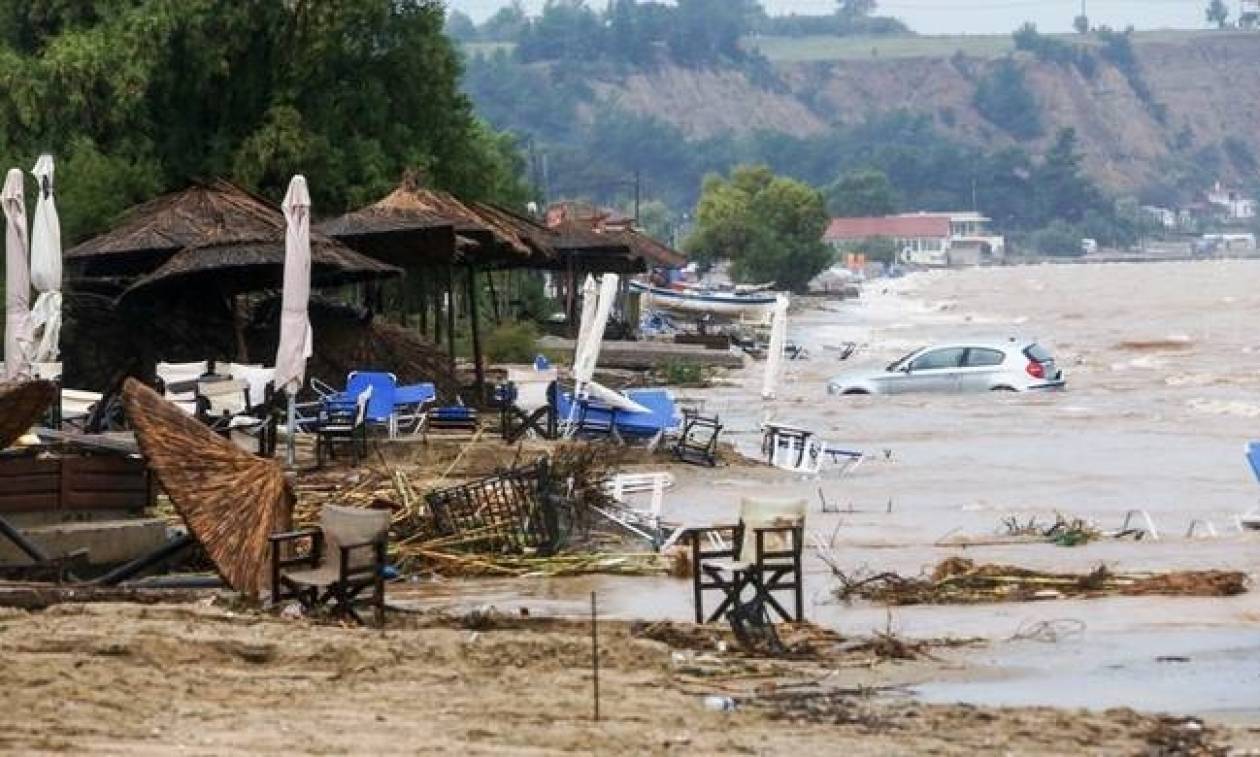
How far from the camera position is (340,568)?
12.3m

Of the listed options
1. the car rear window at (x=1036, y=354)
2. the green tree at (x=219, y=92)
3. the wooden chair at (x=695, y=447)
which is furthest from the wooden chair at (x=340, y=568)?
the car rear window at (x=1036, y=354)

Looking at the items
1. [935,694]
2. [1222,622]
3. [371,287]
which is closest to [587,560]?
[1222,622]

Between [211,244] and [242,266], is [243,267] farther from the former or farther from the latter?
[211,244]

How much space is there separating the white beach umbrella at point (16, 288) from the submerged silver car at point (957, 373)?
19.0 m

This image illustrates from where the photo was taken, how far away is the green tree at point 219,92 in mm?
30844

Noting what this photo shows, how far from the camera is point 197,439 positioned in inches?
520

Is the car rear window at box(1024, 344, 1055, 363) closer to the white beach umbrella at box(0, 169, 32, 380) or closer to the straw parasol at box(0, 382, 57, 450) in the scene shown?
the white beach umbrella at box(0, 169, 32, 380)

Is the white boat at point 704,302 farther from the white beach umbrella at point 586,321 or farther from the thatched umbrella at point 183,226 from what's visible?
the thatched umbrella at point 183,226

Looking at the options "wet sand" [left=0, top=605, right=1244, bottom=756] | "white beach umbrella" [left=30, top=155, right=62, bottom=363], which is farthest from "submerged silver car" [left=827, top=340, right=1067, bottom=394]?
"wet sand" [left=0, top=605, right=1244, bottom=756]

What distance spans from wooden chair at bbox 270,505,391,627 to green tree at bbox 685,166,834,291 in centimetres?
9133

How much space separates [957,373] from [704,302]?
24.8 metres

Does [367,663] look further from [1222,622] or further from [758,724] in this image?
[1222,622]

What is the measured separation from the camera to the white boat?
59.1 metres

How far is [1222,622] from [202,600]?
5.50m
